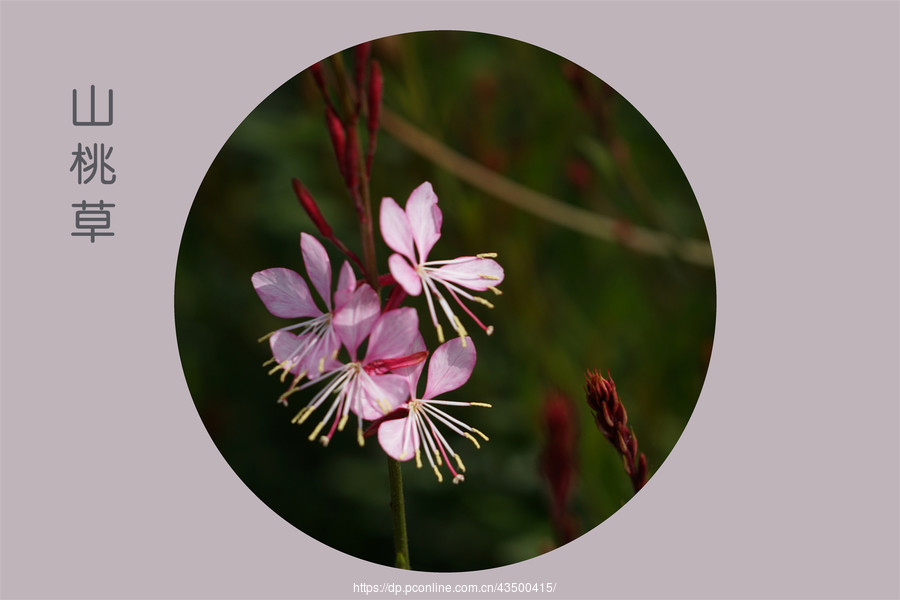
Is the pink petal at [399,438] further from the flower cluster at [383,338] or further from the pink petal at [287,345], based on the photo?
the pink petal at [287,345]

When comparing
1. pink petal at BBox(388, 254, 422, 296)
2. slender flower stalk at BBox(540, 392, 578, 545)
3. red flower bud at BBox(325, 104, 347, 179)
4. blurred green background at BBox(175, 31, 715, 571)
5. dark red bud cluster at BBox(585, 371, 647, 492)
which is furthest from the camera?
blurred green background at BBox(175, 31, 715, 571)

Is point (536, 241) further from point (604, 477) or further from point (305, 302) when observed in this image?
point (305, 302)

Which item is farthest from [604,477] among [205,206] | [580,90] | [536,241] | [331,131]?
[205,206]

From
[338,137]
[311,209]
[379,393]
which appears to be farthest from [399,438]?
[338,137]

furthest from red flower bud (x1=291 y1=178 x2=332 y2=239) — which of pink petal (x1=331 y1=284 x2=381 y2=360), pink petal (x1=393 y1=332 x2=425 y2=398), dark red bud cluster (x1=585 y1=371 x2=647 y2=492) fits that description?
dark red bud cluster (x1=585 y1=371 x2=647 y2=492)

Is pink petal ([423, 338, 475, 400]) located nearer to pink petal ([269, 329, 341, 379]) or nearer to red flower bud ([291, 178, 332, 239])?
pink petal ([269, 329, 341, 379])

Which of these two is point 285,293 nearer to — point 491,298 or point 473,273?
point 473,273

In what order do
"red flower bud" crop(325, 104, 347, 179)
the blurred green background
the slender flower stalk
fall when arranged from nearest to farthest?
"red flower bud" crop(325, 104, 347, 179) → the slender flower stalk → the blurred green background

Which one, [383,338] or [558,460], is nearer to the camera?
[383,338]
